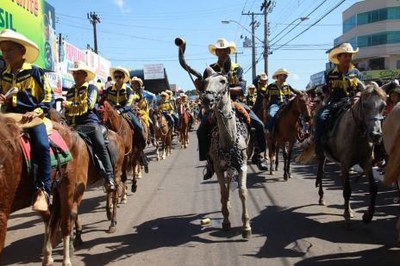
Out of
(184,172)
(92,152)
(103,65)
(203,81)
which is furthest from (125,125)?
(103,65)

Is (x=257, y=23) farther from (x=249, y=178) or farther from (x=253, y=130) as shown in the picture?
(x=253, y=130)

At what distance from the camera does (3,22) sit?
544 inches

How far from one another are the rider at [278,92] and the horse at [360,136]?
542 centimetres

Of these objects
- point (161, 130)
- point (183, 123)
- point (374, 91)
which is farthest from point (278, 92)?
point (183, 123)

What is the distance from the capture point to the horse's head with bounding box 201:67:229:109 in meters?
6.36

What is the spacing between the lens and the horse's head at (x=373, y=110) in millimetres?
6883

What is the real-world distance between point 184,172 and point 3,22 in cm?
730

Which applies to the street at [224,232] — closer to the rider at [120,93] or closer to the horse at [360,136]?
the horse at [360,136]

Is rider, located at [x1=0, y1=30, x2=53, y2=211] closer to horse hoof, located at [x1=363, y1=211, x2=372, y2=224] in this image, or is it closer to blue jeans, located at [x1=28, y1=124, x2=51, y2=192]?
blue jeans, located at [x1=28, y1=124, x2=51, y2=192]

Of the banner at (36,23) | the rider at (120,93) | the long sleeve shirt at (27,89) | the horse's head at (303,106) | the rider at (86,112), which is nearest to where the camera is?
the long sleeve shirt at (27,89)

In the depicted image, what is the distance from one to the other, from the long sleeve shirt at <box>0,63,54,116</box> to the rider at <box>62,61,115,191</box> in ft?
6.47

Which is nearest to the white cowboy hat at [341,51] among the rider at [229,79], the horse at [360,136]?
the horse at [360,136]

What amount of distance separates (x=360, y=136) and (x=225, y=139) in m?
2.34

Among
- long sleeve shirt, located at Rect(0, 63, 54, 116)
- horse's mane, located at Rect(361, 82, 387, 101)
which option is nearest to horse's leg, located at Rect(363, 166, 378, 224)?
horse's mane, located at Rect(361, 82, 387, 101)
